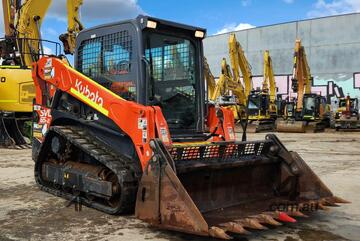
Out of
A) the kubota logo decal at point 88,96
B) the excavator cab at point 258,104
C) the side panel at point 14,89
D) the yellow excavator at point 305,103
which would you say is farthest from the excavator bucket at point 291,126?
the kubota logo decal at point 88,96

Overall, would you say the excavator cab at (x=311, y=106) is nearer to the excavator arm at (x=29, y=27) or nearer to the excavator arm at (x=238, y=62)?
the excavator arm at (x=238, y=62)

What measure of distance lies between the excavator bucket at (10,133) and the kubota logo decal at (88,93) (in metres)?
8.31

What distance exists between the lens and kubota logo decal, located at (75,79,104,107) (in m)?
6.16

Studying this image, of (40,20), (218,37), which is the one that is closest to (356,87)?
(218,37)

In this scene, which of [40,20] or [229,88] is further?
[229,88]

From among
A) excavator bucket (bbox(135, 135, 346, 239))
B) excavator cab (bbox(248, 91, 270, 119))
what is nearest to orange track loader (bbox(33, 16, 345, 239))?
excavator bucket (bbox(135, 135, 346, 239))

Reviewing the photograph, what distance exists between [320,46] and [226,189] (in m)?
36.5

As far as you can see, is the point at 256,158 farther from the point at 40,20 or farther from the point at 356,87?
the point at 356,87

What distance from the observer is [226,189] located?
586cm

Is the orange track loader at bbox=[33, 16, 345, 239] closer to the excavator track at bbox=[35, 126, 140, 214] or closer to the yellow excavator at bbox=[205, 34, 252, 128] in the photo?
the excavator track at bbox=[35, 126, 140, 214]

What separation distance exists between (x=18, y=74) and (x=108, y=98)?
9392 millimetres

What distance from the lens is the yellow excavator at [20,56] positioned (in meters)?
14.4

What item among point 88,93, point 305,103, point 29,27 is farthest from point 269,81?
point 88,93

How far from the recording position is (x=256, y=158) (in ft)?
20.2
